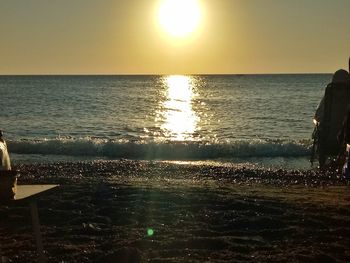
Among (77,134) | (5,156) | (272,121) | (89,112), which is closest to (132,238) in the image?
(5,156)

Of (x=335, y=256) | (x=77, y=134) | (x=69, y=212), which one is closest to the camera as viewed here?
(x=335, y=256)

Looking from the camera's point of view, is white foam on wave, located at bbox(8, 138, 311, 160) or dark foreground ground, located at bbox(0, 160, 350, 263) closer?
dark foreground ground, located at bbox(0, 160, 350, 263)

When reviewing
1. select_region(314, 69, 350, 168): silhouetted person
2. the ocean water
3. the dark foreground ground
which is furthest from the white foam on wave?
select_region(314, 69, 350, 168): silhouetted person

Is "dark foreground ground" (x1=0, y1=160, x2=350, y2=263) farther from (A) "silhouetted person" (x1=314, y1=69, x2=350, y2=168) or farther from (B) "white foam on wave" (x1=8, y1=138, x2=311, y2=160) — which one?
(B) "white foam on wave" (x1=8, y1=138, x2=311, y2=160)

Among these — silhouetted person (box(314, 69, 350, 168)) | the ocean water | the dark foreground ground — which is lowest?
the ocean water

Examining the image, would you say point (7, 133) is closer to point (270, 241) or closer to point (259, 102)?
point (270, 241)

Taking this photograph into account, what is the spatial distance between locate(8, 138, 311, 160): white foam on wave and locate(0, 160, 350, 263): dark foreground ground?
11316 mm

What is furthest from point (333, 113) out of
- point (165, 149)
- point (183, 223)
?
point (165, 149)

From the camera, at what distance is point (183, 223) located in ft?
26.5

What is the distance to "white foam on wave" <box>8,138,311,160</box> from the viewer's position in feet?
78.5

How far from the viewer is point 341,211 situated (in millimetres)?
8828

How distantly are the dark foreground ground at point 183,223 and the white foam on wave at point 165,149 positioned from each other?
11316 millimetres

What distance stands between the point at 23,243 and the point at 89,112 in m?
41.9

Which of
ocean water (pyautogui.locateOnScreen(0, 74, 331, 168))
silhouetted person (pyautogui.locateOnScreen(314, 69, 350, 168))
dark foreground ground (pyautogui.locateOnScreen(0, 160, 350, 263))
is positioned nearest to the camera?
dark foreground ground (pyautogui.locateOnScreen(0, 160, 350, 263))
